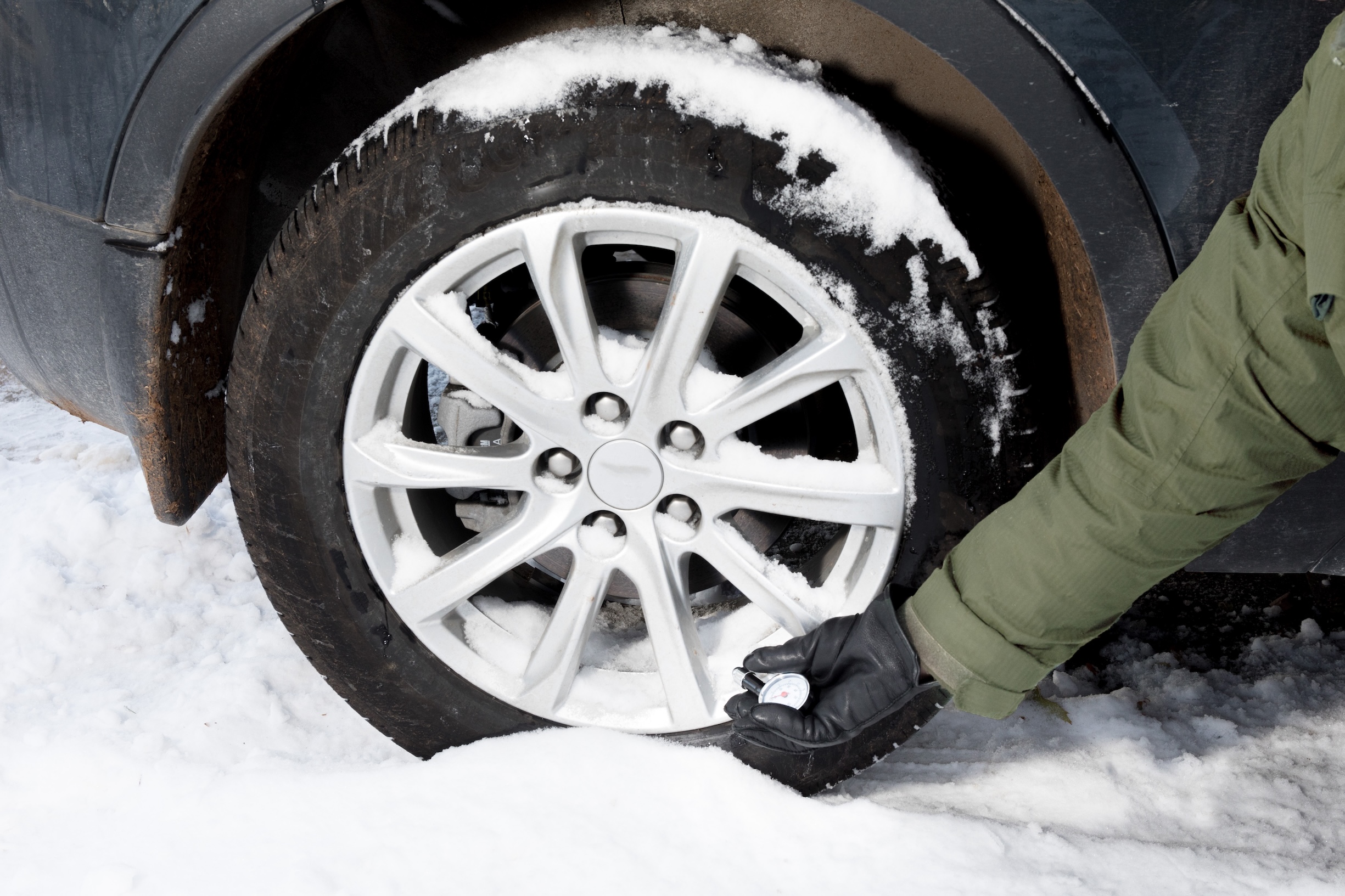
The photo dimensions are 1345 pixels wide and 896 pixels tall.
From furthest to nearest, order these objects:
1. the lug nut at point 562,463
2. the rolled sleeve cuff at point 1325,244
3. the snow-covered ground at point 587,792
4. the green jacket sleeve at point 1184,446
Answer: the lug nut at point 562,463, the snow-covered ground at point 587,792, the green jacket sleeve at point 1184,446, the rolled sleeve cuff at point 1325,244

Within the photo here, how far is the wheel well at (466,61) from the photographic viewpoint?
4.49ft

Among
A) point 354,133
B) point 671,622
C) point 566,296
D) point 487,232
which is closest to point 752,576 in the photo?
point 671,622

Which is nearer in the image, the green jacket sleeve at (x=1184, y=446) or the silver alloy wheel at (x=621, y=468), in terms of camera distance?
the green jacket sleeve at (x=1184, y=446)

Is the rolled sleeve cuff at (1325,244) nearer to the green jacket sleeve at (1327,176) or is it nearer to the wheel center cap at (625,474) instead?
the green jacket sleeve at (1327,176)

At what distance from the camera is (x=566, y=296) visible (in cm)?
142

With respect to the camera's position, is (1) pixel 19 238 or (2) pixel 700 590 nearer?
(1) pixel 19 238

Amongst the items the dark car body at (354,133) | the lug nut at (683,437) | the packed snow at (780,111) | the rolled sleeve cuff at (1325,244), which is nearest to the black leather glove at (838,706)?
the lug nut at (683,437)

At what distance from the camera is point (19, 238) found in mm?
1532

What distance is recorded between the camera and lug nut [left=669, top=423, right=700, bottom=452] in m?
1.49

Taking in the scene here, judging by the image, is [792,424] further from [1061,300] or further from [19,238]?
[19,238]

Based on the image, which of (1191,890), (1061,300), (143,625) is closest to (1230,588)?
(1191,890)

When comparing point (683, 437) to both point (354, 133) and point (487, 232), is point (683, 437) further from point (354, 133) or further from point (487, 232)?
point (354, 133)

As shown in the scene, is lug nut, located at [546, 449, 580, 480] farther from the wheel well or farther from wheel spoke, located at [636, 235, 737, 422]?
the wheel well

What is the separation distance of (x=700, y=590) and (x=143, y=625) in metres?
1.23
